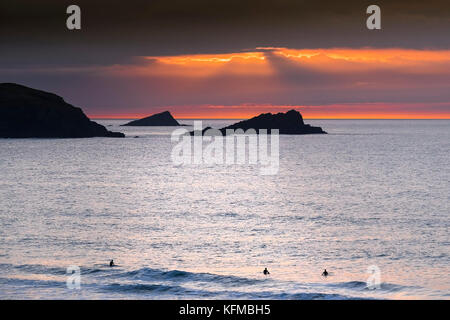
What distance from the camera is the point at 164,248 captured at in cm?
5519

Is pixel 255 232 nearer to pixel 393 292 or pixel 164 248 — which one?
pixel 164 248

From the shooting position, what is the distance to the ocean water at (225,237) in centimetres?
4166

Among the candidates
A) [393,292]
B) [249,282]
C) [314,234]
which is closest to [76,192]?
[314,234]

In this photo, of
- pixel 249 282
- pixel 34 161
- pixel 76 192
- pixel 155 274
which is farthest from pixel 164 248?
pixel 34 161

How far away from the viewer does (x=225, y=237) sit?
59.7 metres

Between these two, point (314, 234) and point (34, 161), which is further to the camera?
point (34, 161)

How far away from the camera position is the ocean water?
4166 cm

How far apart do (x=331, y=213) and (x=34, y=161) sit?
119 meters

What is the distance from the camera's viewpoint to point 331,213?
76.8 m

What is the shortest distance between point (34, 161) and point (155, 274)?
135m
